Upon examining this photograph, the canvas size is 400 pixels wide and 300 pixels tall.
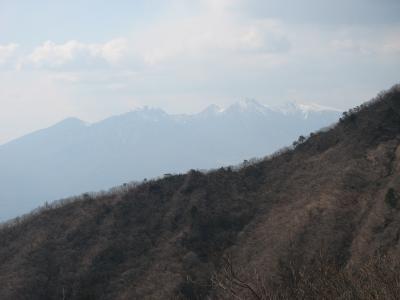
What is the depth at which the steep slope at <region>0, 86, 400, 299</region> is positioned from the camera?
42.1m

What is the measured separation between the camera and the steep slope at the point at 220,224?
Answer: 42062 mm

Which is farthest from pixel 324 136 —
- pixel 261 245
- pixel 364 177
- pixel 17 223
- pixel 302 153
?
pixel 17 223

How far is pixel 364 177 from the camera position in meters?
47.9

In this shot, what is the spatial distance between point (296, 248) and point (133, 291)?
49.0 feet

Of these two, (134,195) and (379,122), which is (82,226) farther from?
(379,122)

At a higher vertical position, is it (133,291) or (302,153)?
(302,153)

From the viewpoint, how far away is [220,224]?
52.4 metres

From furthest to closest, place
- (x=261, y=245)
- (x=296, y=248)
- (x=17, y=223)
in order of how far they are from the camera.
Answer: (x=17, y=223) → (x=261, y=245) → (x=296, y=248)

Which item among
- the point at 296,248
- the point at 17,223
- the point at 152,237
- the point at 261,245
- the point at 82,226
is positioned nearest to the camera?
the point at 296,248

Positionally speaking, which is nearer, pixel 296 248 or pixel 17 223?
pixel 296 248

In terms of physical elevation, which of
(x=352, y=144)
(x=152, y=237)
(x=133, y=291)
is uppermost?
(x=352, y=144)

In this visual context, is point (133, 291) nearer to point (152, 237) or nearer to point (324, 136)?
point (152, 237)

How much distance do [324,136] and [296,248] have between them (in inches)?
991

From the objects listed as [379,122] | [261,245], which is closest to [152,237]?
[261,245]
